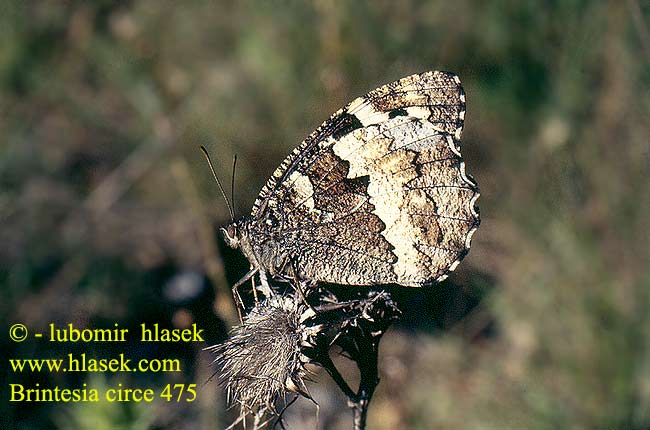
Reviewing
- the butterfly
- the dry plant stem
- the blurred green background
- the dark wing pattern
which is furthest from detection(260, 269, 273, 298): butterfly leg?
the blurred green background

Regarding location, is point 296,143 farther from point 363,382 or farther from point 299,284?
point 363,382

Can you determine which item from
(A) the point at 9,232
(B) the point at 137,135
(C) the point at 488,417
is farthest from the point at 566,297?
(A) the point at 9,232

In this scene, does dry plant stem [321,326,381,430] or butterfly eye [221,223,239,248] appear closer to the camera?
dry plant stem [321,326,381,430]

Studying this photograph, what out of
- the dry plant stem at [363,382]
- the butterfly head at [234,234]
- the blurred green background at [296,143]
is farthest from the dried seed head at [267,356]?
the blurred green background at [296,143]

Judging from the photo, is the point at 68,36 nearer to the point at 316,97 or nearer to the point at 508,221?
the point at 316,97

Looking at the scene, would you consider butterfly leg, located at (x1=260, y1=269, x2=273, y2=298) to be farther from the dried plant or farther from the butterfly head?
the butterfly head

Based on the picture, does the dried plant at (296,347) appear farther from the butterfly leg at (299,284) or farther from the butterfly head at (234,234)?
the butterfly head at (234,234)
